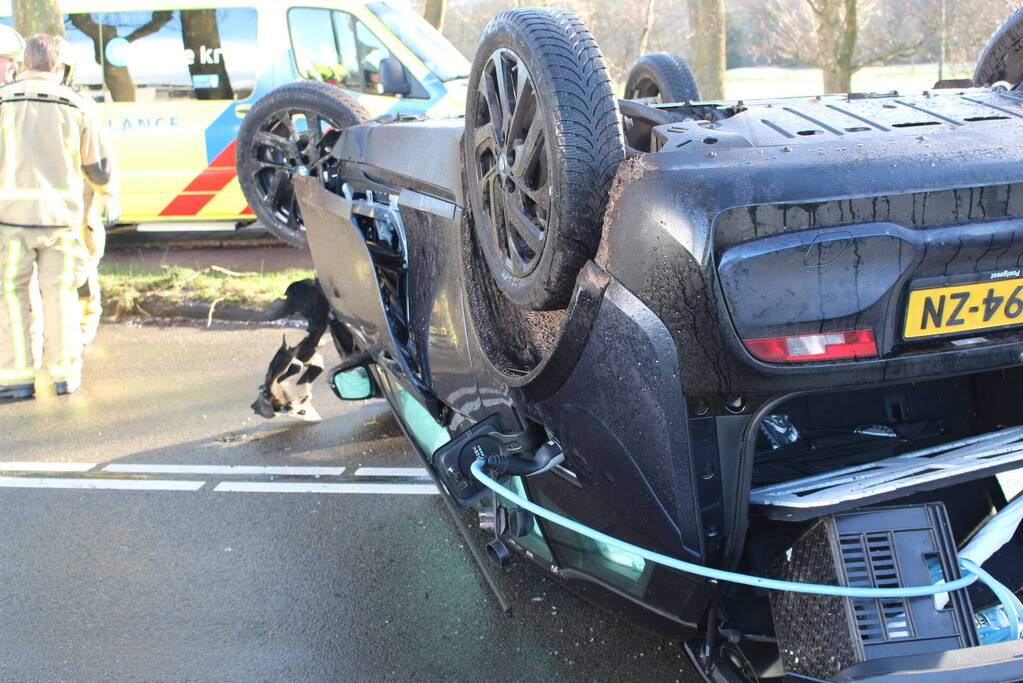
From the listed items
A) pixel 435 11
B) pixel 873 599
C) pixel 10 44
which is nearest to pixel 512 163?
pixel 873 599

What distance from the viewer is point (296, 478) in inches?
173

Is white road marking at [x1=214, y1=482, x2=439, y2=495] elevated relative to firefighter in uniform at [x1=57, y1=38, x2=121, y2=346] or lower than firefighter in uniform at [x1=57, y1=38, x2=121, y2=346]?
lower

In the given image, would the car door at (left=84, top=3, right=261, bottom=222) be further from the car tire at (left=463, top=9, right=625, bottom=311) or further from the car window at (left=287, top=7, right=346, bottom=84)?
the car tire at (left=463, top=9, right=625, bottom=311)

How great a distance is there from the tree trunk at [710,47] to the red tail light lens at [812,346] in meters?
9.86

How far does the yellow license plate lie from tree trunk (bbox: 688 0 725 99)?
972 cm

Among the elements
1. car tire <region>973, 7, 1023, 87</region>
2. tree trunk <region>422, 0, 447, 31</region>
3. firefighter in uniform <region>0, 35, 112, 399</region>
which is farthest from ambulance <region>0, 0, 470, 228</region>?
car tire <region>973, 7, 1023, 87</region>

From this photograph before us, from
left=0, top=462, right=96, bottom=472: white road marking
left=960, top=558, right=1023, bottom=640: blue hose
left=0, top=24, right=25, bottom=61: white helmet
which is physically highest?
left=0, top=24, right=25, bottom=61: white helmet

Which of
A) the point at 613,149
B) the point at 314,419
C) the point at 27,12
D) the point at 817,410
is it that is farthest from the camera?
the point at 27,12

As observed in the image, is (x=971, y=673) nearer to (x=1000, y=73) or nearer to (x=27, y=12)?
(x=1000, y=73)

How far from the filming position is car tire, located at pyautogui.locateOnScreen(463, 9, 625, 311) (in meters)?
2.18

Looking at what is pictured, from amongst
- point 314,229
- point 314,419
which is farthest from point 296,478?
point 314,229

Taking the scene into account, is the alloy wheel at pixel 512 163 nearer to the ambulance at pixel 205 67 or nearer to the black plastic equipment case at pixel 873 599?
the black plastic equipment case at pixel 873 599

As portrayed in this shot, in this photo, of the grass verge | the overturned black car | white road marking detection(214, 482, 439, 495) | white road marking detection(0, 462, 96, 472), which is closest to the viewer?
the overturned black car

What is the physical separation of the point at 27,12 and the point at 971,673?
8.16m
